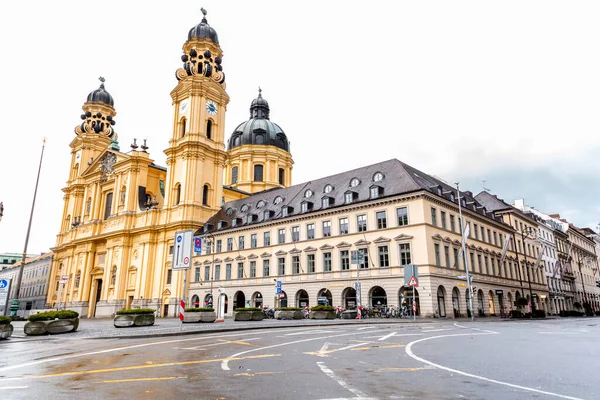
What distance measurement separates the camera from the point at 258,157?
8131 centimetres

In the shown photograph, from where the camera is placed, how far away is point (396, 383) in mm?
7164

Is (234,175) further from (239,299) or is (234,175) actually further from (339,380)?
(339,380)

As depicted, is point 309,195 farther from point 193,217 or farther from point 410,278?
point 410,278

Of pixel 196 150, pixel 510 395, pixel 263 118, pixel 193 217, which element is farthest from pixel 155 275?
pixel 510 395

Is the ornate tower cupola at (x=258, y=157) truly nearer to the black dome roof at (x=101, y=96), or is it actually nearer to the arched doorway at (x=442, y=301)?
the black dome roof at (x=101, y=96)

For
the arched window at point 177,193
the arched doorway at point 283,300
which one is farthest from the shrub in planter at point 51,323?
the arched window at point 177,193

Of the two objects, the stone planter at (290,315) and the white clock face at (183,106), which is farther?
the white clock face at (183,106)

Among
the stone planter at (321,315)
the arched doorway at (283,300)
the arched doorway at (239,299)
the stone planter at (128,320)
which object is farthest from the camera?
the arched doorway at (239,299)

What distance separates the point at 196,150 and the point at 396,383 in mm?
59417

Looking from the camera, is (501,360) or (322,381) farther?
(501,360)

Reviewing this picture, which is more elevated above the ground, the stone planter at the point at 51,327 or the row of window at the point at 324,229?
the row of window at the point at 324,229

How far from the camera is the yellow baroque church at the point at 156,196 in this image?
61844 mm

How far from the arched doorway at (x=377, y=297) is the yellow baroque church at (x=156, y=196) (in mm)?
27865

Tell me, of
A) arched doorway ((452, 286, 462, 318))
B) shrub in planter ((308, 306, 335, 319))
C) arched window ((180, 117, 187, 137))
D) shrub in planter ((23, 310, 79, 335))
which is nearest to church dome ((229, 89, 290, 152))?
arched window ((180, 117, 187, 137))
